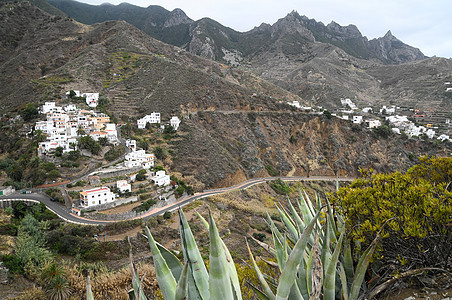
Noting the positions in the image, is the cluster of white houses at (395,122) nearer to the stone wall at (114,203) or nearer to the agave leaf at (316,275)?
the stone wall at (114,203)

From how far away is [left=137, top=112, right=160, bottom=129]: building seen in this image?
107 ft

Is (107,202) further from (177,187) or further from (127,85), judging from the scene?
(127,85)

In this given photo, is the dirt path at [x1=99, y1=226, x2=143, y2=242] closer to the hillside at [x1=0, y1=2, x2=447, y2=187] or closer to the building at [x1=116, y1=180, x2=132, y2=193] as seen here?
the building at [x1=116, y1=180, x2=132, y2=193]

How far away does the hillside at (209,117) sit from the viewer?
1264 inches

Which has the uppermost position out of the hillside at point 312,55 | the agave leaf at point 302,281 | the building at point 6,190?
the hillside at point 312,55

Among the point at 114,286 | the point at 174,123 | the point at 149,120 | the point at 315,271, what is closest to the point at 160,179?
the point at 174,123

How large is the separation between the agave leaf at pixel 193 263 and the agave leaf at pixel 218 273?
1.01 ft

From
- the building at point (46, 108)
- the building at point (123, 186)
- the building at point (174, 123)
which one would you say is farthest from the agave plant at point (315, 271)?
the building at point (46, 108)

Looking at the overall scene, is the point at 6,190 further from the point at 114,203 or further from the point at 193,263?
the point at 193,263

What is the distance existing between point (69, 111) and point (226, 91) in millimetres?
23526

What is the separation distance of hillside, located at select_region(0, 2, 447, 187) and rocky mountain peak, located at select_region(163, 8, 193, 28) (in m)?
93.5

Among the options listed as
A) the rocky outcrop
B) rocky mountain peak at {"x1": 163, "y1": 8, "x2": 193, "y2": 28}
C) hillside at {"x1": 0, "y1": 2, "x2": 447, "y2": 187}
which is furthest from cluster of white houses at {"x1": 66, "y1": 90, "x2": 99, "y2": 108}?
the rocky outcrop

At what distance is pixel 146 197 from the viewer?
20.7 m

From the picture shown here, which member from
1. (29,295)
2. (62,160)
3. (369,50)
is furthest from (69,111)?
(369,50)
